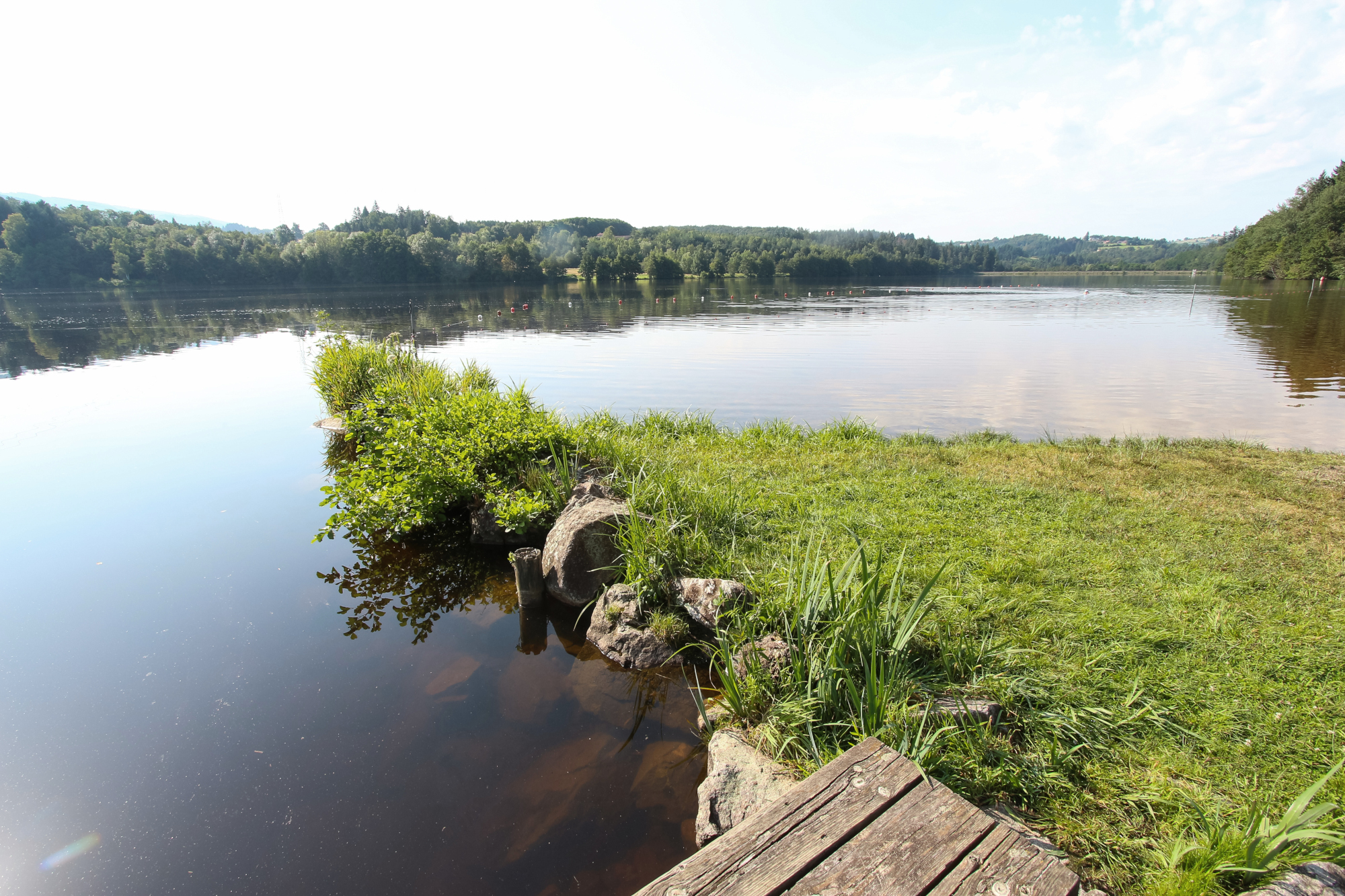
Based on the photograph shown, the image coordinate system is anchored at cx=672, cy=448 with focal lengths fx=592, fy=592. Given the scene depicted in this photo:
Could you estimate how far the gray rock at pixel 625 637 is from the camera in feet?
16.7

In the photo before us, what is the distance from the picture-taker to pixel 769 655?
4359mm

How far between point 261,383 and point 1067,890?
20866mm

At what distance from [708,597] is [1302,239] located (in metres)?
94.7

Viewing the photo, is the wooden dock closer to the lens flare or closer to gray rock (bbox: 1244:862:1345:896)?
gray rock (bbox: 1244:862:1345:896)

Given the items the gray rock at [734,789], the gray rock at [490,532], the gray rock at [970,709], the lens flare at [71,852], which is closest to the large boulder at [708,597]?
the gray rock at [734,789]

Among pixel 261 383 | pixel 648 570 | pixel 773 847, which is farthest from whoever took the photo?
pixel 261 383

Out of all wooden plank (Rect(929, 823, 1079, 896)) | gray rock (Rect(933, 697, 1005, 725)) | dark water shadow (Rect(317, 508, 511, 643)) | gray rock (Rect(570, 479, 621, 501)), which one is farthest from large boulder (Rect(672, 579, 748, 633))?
wooden plank (Rect(929, 823, 1079, 896))

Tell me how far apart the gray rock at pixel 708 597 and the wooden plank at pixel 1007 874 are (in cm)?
265

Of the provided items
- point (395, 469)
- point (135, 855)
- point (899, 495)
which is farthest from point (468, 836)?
point (899, 495)

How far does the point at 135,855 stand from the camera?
348 centimetres

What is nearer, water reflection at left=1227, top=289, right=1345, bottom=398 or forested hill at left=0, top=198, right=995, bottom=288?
water reflection at left=1227, top=289, right=1345, bottom=398

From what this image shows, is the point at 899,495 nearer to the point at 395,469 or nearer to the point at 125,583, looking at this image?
the point at 395,469

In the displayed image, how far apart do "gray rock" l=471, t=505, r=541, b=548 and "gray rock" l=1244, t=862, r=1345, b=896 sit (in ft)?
20.2

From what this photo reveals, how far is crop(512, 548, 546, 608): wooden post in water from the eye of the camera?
583 cm
